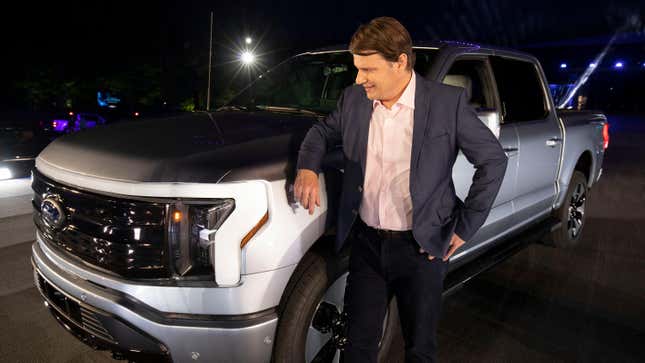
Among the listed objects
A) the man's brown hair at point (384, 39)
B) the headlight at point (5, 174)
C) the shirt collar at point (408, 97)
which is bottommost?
the headlight at point (5, 174)

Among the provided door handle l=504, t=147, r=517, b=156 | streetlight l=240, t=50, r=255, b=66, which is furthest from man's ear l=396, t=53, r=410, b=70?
streetlight l=240, t=50, r=255, b=66

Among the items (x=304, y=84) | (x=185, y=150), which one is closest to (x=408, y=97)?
(x=185, y=150)

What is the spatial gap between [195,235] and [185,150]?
0.43 metres

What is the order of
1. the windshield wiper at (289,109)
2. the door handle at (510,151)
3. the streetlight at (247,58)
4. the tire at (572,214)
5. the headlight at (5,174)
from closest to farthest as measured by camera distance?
the windshield wiper at (289,109), the door handle at (510,151), the tire at (572,214), the headlight at (5,174), the streetlight at (247,58)

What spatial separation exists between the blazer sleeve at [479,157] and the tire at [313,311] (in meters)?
0.74

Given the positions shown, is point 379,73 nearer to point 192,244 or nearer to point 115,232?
point 192,244

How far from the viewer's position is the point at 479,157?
6.54 ft

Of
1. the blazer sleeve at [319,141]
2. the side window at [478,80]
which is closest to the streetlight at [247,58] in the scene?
the side window at [478,80]

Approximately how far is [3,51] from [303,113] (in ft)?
88.1

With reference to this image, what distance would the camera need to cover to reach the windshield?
3.66m

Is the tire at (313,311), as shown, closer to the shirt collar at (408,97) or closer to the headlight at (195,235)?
the headlight at (195,235)

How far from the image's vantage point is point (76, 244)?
2375 millimetres

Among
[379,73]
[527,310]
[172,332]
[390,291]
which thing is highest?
[379,73]

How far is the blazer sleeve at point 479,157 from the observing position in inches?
77.6
